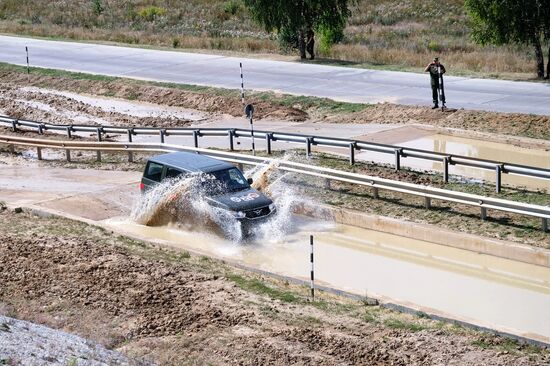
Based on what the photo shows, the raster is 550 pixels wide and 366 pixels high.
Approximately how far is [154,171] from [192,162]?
0.90 metres

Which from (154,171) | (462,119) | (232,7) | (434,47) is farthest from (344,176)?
(232,7)

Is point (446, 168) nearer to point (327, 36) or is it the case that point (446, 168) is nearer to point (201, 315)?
point (201, 315)

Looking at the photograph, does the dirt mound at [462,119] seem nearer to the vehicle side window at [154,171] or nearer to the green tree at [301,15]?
the vehicle side window at [154,171]

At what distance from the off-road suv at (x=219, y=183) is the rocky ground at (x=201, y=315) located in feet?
6.26

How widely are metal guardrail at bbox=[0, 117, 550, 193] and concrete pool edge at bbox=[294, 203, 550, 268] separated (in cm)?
265

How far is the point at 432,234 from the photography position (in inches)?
788

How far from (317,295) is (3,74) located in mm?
32894

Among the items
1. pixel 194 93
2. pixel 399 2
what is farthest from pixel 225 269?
pixel 399 2

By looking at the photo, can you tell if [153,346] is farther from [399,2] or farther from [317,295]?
[399,2]

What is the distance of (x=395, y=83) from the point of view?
3778 centimetres

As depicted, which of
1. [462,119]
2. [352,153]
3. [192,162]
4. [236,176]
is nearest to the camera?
[236,176]

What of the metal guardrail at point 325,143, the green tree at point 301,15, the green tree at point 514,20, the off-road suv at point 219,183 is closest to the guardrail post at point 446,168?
the metal guardrail at point 325,143

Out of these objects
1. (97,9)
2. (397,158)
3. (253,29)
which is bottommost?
(397,158)

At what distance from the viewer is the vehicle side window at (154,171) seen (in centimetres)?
2179
